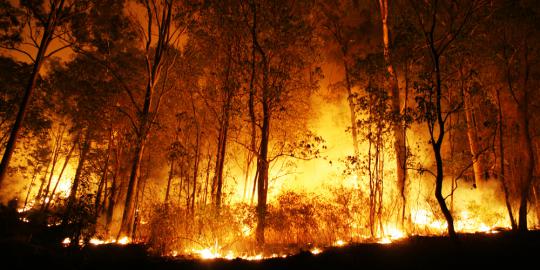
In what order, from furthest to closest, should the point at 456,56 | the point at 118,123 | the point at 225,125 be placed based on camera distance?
the point at 118,123 < the point at 225,125 < the point at 456,56

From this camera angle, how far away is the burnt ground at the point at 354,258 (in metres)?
6.81

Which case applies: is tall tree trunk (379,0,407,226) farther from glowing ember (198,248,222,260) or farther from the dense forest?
glowing ember (198,248,222,260)

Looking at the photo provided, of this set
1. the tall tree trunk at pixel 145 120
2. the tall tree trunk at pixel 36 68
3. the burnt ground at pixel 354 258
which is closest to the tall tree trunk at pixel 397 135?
the burnt ground at pixel 354 258

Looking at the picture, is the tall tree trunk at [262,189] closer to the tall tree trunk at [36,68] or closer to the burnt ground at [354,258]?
the burnt ground at [354,258]

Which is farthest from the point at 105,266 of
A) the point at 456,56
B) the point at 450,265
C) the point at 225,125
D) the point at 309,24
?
the point at 456,56

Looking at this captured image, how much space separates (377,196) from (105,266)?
7.62 m

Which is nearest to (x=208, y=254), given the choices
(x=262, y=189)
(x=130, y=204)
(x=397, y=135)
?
(x=262, y=189)

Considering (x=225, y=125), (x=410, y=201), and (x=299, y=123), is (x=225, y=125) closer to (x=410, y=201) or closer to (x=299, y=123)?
(x=299, y=123)

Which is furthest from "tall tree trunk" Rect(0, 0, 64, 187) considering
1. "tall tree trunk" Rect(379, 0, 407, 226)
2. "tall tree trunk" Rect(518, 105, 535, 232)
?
"tall tree trunk" Rect(518, 105, 535, 232)

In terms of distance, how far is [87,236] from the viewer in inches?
275

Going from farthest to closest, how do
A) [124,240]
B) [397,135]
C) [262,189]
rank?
[397,135], [124,240], [262,189]

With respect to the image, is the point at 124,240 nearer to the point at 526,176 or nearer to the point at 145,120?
the point at 145,120

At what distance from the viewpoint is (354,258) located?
717 centimetres

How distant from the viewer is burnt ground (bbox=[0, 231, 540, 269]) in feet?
22.4
